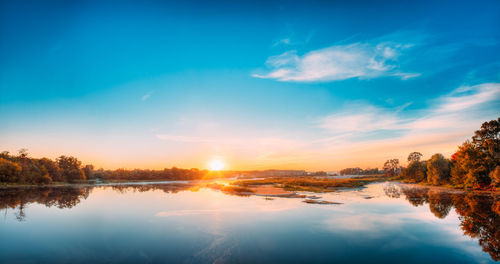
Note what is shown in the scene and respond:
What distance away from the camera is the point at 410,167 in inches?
3821

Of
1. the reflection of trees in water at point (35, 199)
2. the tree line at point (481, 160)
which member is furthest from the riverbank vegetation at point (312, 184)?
the reflection of trees in water at point (35, 199)

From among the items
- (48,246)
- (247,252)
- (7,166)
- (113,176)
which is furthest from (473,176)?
(113,176)

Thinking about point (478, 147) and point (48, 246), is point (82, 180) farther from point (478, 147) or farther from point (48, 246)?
point (478, 147)

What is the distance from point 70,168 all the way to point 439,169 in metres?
147

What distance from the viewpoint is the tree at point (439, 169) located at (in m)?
65.8

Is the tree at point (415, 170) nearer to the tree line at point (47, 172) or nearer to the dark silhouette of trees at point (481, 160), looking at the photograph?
the dark silhouette of trees at point (481, 160)

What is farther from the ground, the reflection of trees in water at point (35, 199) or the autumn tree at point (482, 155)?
the autumn tree at point (482, 155)

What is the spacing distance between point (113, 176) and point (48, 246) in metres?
151

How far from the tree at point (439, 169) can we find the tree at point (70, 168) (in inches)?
5517

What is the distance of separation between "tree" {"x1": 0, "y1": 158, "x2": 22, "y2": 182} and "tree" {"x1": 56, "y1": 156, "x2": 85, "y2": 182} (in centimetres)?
2812

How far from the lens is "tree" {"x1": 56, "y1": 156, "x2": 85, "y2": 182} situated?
343 ft

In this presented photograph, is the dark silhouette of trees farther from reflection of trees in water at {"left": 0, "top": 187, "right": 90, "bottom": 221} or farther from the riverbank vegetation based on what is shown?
reflection of trees in water at {"left": 0, "top": 187, "right": 90, "bottom": 221}

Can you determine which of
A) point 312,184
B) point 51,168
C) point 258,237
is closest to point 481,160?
point 312,184

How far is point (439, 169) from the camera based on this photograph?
2608 inches
